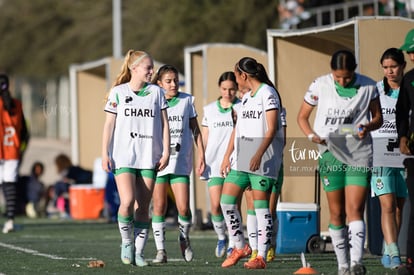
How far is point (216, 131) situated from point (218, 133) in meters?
0.03

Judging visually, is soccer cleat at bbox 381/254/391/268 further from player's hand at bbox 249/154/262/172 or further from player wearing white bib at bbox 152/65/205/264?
player wearing white bib at bbox 152/65/205/264

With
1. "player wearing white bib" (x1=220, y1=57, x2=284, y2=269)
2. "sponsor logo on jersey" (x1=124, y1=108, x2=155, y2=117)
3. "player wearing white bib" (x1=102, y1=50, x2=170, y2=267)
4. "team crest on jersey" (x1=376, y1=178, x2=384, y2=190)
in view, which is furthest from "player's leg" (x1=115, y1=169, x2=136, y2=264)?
→ "team crest on jersey" (x1=376, y1=178, x2=384, y2=190)

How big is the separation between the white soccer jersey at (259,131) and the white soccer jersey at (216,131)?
8.87 ft

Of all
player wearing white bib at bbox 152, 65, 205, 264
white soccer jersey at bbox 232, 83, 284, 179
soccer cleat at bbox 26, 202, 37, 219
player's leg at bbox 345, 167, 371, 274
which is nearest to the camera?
player's leg at bbox 345, 167, 371, 274

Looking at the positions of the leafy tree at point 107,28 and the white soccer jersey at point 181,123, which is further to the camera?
the leafy tree at point 107,28

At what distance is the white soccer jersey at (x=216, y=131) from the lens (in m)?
15.4

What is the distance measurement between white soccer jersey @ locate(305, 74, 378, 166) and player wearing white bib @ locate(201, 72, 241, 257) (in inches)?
158

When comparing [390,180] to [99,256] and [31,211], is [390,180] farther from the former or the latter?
[31,211]

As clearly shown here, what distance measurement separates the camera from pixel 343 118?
11.0 meters

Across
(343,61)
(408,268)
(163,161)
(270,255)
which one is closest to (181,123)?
(163,161)

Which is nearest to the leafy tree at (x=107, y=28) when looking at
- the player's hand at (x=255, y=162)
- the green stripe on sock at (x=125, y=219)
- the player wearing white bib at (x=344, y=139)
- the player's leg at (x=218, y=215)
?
the player's leg at (x=218, y=215)

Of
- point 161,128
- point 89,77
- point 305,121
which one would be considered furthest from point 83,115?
point 305,121

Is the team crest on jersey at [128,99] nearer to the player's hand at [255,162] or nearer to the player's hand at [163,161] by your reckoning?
the player's hand at [163,161]

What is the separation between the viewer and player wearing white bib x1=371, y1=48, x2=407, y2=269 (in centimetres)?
1260
